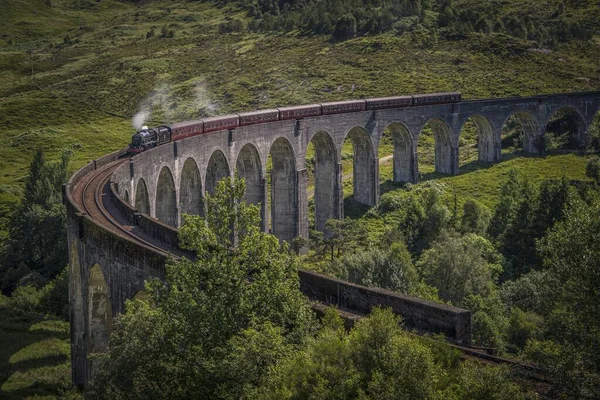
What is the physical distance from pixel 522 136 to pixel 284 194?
34815 mm

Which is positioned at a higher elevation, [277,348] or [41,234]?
[277,348]

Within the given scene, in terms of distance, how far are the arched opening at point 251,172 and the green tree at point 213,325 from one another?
34.1m

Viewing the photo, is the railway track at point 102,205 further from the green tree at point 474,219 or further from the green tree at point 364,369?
the green tree at point 474,219

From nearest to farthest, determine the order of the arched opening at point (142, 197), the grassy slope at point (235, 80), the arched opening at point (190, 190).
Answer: the arched opening at point (142, 197) < the arched opening at point (190, 190) < the grassy slope at point (235, 80)

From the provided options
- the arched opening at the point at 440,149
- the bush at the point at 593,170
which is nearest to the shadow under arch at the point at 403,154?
the arched opening at the point at 440,149

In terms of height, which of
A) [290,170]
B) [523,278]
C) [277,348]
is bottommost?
[523,278]

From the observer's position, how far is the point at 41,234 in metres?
58.6

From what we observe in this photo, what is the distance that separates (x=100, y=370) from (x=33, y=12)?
535 feet

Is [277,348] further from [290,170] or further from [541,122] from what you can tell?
[541,122]

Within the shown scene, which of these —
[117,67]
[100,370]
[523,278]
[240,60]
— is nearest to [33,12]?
[117,67]

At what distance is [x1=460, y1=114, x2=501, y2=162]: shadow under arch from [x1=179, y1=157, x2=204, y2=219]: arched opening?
35809 millimetres

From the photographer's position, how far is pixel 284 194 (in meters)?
60.3

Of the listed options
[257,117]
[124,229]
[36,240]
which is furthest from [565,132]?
[124,229]

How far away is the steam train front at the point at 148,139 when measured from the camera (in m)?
48.4
